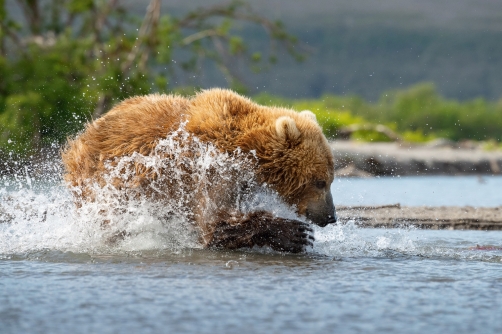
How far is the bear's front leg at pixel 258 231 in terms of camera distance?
5117 mm

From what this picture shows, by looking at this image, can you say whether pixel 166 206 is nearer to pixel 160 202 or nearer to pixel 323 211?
pixel 160 202

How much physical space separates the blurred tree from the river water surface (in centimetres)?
996

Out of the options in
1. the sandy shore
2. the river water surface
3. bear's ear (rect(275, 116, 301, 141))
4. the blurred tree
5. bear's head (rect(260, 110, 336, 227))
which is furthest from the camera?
the blurred tree

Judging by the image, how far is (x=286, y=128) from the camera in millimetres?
5125

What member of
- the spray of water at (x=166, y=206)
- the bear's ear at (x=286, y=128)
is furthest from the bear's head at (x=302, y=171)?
the spray of water at (x=166, y=206)

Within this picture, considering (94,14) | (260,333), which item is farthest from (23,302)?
(94,14)

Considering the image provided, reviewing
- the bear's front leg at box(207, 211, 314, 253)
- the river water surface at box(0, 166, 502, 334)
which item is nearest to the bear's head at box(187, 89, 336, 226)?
the bear's front leg at box(207, 211, 314, 253)

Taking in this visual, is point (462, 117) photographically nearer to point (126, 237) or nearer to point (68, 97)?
point (68, 97)

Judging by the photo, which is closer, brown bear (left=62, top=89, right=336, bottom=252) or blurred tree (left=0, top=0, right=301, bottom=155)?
brown bear (left=62, top=89, right=336, bottom=252)

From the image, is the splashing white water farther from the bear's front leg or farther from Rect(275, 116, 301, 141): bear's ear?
Rect(275, 116, 301, 141): bear's ear

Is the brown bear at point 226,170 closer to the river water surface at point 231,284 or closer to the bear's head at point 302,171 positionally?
the bear's head at point 302,171

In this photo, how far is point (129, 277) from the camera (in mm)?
4066

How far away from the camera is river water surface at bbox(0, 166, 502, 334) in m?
3.16

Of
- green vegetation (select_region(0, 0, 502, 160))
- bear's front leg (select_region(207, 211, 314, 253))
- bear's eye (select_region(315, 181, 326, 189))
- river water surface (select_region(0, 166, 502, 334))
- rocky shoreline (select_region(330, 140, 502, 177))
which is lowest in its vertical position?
river water surface (select_region(0, 166, 502, 334))
